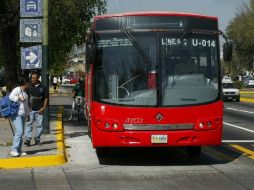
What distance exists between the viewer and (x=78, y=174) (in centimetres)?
1070

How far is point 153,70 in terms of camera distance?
11609 millimetres

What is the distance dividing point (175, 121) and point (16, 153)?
10.1 ft

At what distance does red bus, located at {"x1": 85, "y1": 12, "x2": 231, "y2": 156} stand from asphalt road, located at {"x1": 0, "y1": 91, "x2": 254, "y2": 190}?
0.55m

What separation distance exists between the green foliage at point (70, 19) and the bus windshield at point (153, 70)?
10.2 metres

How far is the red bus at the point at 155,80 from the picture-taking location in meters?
11.4

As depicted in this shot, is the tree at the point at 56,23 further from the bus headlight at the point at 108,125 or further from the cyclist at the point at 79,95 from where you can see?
the bus headlight at the point at 108,125

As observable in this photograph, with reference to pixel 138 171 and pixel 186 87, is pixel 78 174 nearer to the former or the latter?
pixel 138 171

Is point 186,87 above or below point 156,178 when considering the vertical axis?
above

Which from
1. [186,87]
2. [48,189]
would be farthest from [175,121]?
[48,189]

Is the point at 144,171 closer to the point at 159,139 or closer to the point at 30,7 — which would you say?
the point at 159,139

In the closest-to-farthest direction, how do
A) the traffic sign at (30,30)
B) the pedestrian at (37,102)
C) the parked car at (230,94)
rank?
the pedestrian at (37,102) < the traffic sign at (30,30) < the parked car at (230,94)

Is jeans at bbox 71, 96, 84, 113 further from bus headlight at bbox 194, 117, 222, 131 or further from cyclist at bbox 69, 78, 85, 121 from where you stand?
bus headlight at bbox 194, 117, 222, 131

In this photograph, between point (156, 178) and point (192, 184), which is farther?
point (156, 178)

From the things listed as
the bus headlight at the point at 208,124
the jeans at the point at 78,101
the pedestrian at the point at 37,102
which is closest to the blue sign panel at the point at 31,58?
the pedestrian at the point at 37,102
